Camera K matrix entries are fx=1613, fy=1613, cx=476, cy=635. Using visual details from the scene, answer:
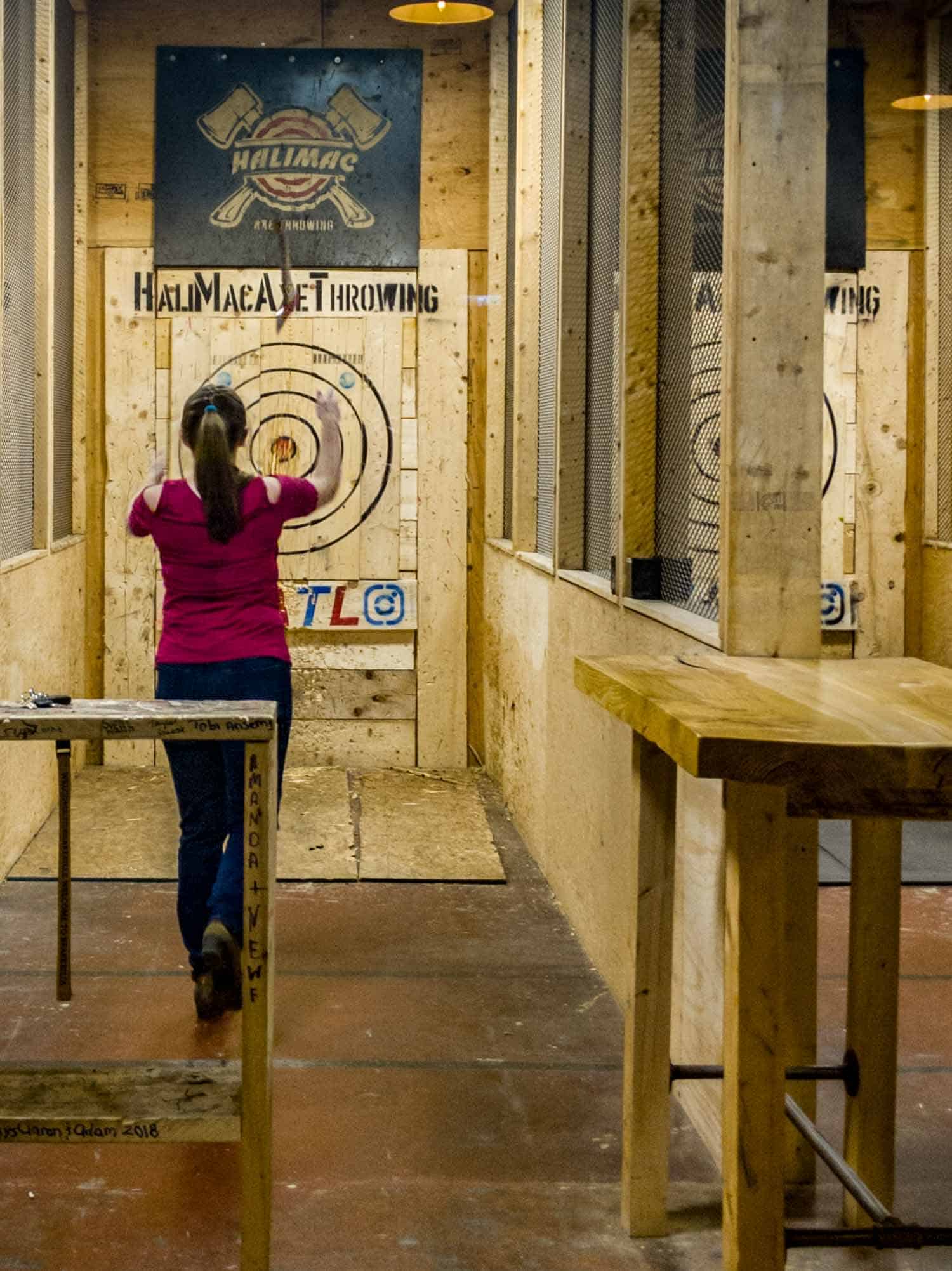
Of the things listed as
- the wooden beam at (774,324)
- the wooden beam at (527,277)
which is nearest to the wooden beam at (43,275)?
the wooden beam at (527,277)

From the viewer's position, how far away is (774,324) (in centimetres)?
306

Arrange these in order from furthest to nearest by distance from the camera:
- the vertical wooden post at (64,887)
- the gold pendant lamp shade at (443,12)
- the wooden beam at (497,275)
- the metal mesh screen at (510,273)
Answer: the wooden beam at (497,275) → the metal mesh screen at (510,273) → the gold pendant lamp shade at (443,12) → the vertical wooden post at (64,887)

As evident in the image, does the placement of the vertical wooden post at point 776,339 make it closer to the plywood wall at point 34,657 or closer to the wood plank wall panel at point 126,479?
the plywood wall at point 34,657

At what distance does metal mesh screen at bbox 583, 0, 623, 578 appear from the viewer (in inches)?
185

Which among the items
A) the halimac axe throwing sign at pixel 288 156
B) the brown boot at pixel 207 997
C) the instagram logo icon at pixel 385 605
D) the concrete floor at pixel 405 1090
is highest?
the halimac axe throwing sign at pixel 288 156

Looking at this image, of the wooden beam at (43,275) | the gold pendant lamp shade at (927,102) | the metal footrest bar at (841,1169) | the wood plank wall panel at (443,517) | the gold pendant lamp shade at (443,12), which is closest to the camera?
the metal footrest bar at (841,1169)

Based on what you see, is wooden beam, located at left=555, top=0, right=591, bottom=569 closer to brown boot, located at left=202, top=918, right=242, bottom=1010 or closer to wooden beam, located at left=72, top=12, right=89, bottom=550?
brown boot, located at left=202, top=918, right=242, bottom=1010

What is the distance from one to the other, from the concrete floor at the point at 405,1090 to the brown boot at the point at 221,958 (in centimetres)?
10

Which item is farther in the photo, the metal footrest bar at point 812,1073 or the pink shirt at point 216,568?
the pink shirt at point 216,568

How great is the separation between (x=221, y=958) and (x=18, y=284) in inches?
112

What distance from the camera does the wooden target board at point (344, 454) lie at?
24.2ft

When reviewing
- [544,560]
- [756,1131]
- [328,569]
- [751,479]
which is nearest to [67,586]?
[328,569]

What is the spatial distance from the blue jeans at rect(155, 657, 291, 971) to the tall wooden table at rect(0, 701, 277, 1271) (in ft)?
3.97

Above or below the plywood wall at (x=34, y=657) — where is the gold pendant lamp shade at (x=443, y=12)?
above
